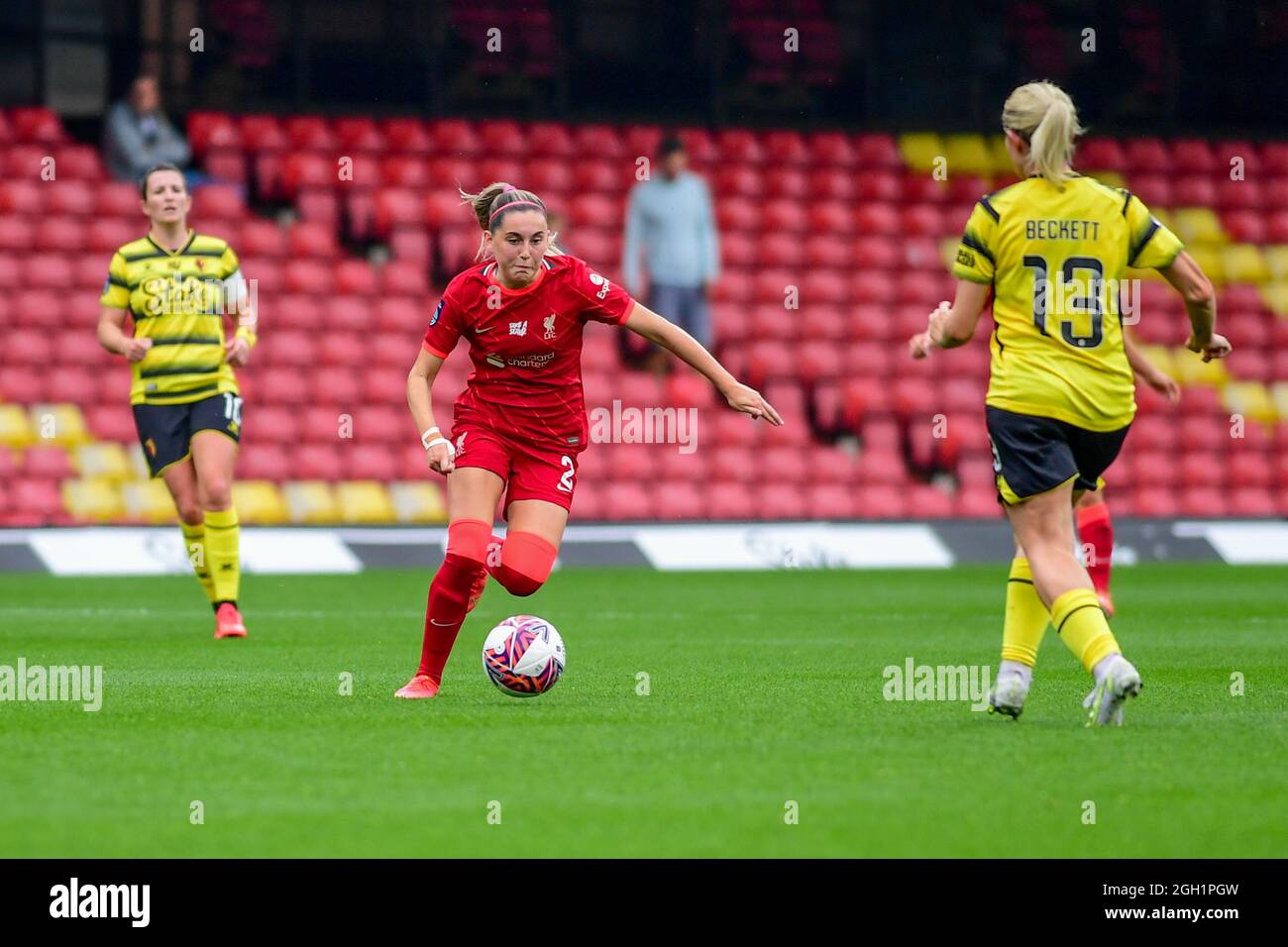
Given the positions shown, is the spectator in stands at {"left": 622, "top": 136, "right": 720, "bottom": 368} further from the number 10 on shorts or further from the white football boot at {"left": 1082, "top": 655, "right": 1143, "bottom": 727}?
the white football boot at {"left": 1082, "top": 655, "right": 1143, "bottom": 727}

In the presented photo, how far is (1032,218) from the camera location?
249 inches

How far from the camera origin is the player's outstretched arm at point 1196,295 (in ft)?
21.1

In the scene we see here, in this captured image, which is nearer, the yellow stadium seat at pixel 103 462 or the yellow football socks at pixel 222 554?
the yellow football socks at pixel 222 554

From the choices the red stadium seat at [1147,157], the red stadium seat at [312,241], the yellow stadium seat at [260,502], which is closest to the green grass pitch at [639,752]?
the yellow stadium seat at [260,502]

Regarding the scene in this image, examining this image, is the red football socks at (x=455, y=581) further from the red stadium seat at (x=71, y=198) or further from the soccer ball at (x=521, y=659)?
the red stadium seat at (x=71, y=198)

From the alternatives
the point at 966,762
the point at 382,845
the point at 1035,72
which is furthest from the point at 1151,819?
the point at 1035,72

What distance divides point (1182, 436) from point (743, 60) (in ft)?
17.4

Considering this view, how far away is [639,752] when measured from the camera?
5918 millimetres

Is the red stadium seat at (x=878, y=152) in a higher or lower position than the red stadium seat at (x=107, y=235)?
higher

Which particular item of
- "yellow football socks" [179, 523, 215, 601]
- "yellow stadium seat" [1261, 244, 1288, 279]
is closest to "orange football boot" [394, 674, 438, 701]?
"yellow football socks" [179, 523, 215, 601]

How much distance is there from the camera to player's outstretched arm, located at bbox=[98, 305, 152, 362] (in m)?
10.1

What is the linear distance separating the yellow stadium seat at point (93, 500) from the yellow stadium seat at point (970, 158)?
27.7ft

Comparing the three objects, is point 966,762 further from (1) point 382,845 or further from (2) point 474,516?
(2) point 474,516

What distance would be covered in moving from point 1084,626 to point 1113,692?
0.71ft
